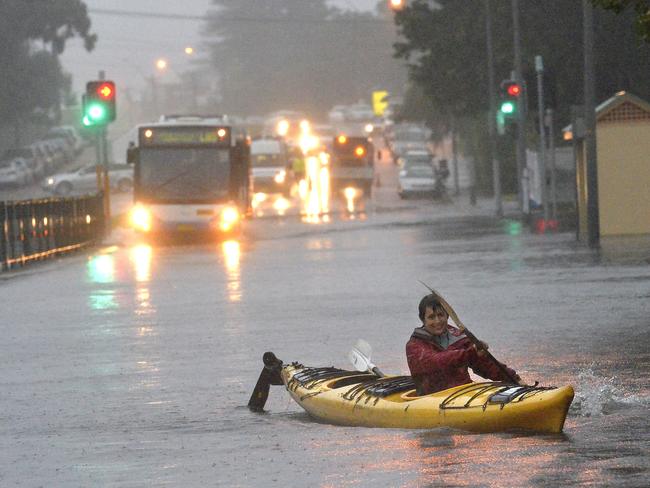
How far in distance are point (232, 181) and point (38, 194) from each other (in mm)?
43130

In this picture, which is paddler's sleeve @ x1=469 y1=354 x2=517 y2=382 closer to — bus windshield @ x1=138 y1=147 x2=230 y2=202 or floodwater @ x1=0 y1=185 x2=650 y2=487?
floodwater @ x1=0 y1=185 x2=650 y2=487

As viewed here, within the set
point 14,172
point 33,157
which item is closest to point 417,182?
point 14,172

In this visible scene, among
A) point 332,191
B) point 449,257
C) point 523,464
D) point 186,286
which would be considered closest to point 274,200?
point 332,191

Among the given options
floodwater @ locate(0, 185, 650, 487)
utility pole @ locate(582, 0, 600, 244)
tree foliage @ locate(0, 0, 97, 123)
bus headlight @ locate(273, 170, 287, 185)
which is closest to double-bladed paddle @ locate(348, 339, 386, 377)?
floodwater @ locate(0, 185, 650, 487)

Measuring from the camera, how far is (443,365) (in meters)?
12.3

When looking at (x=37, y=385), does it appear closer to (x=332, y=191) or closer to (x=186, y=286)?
(x=186, y=286)

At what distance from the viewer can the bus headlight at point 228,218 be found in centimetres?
4147

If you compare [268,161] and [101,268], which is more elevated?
[268,161]

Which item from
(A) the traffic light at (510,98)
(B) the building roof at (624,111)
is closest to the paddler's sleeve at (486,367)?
(B) the building roof at (624,111)

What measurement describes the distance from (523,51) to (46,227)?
24.5 metres

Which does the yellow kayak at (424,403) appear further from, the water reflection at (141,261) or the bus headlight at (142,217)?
the bus headlight at (142,217)

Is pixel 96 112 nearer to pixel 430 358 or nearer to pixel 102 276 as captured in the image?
pixel 102 276

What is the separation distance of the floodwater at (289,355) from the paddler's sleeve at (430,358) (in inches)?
23.5

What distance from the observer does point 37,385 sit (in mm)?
16062
